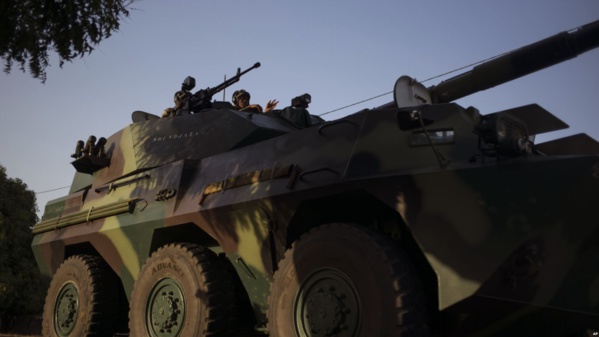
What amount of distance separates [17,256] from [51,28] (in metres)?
22.5

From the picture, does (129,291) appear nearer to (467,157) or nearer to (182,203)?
(182,203)

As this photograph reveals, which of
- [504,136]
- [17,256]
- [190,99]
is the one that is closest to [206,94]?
[190,99]

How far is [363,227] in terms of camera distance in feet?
16.6

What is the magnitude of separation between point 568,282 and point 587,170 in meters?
0.87

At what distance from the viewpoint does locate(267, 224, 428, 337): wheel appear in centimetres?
454

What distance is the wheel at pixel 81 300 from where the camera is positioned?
778 centimetres

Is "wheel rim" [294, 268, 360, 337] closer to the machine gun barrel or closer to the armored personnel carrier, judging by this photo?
the armored personnel carrier

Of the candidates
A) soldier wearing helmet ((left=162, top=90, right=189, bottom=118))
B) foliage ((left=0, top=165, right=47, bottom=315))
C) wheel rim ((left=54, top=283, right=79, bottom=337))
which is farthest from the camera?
foliage ((left=0, top=165, right=47, bottom=315))

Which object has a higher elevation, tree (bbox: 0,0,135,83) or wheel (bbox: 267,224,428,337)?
tree (bbox: 0,0,135,83)

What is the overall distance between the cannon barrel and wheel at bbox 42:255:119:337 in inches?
194

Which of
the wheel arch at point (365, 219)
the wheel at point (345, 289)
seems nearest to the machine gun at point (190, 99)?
the wheel arch at point (365, 219)

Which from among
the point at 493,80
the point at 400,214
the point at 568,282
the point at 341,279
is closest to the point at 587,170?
the point at 568,282

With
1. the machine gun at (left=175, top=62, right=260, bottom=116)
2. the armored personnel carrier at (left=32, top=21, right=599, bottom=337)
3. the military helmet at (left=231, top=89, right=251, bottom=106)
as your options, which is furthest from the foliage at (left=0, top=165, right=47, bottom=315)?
the armored personnel carrier at (left=32, top=21, right=599, bottom=337)

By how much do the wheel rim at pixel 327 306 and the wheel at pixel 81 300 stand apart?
3725mm
